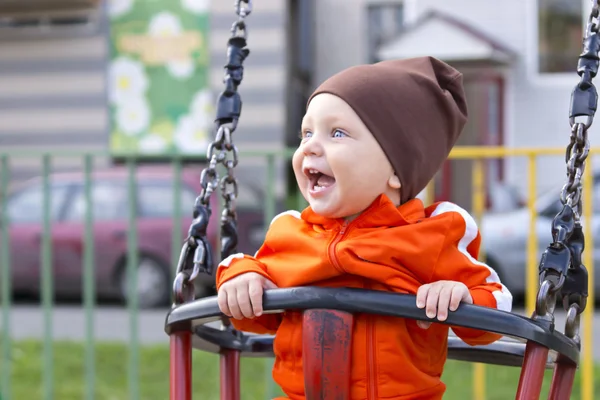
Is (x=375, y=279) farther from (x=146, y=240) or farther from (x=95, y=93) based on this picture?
(x=95, y=93)

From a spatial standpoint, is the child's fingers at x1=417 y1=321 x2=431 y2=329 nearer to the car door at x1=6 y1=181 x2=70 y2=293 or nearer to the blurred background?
the car door at x1=6 y1=181 x2=70 y2=293

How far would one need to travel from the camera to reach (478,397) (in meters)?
4.16

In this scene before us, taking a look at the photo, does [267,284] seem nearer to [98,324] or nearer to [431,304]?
[431,304]

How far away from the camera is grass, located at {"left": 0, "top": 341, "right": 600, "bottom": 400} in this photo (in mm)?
4559

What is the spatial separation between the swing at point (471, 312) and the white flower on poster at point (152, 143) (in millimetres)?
12130

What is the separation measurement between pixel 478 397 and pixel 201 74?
10.2 meters

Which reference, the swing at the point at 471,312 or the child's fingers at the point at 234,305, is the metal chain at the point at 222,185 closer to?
the swing at the point at 471,312

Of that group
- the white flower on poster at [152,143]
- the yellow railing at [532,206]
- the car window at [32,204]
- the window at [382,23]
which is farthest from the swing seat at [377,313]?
the window at [382,23]

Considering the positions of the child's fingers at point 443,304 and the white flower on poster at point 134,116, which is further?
the white flower on poster at point 134,116

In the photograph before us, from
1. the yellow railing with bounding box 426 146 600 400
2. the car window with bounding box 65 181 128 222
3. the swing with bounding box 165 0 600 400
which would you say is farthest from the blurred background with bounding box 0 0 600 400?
the swing with bounding box 165 0 600 400

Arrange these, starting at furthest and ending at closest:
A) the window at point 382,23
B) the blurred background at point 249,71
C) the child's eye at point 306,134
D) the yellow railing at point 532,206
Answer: the window at point 382,23, the blurred background at point 249,71, the yellow railing at point 532,206, the child's eye at point 306,134

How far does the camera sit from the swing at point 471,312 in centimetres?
150

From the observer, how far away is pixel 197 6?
1378 centimetres

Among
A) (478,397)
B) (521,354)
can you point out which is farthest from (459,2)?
(521,354)
